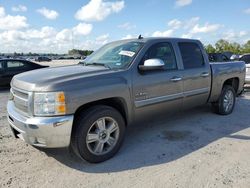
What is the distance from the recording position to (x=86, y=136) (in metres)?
3.45

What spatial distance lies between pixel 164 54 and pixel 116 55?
91 centimetres

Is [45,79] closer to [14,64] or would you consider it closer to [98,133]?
[98,133]

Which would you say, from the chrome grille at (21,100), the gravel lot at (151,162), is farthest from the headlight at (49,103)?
the gravel lot at (151,162)

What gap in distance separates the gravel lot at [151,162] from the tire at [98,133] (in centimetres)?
16

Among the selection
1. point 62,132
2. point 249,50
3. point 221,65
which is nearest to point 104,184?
point 62,132

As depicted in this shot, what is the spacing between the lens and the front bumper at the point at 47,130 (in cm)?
316

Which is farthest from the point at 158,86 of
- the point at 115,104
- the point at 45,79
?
the point at 45,79

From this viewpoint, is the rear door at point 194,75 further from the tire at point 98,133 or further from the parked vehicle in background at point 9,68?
the parked vehicle in background at point 9,68

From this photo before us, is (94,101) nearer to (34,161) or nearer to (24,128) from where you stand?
(24,128)

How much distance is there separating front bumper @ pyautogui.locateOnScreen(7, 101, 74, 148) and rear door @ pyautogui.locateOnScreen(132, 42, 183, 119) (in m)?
1.24

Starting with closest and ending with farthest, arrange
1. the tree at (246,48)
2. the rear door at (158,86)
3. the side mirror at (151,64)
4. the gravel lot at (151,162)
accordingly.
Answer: the gravel lot at (151,162), the side mirror at (151,64), the rear door at (158,86), the tree at (246,48)

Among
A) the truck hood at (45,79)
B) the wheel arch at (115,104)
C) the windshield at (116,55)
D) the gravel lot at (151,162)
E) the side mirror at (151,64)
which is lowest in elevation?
the gravel lot at (151,162)

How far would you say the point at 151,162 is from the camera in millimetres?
3615

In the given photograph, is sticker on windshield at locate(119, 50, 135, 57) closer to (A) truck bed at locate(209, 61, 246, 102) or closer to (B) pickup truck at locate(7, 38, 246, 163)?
(B) pickup truck at locate(7, 38, 246, 163)
